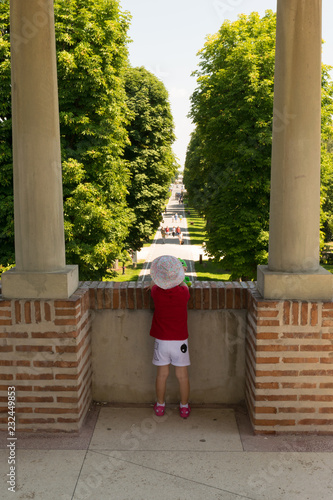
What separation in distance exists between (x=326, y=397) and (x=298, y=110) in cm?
263

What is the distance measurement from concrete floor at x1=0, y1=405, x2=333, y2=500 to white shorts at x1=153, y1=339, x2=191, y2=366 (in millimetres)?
583

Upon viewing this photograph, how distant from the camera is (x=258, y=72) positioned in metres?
17.8

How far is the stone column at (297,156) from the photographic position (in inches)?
171

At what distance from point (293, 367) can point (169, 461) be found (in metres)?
1.39

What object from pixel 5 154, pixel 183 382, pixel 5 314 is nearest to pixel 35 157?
pixel 5 314

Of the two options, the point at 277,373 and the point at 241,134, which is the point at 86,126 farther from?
the point at 277,373

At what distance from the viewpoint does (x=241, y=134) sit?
58.4 ft

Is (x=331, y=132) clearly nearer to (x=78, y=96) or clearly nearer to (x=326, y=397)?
(x=78, y=96)

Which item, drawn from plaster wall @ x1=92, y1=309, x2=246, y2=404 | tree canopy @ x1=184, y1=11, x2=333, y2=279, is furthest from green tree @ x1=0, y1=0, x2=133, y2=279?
plaster wall @ x1=92, y1=309, x2=246, y2=404

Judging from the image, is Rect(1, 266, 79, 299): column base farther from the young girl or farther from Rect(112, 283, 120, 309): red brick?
the young girl

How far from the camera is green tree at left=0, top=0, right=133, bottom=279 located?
1512 centimetres

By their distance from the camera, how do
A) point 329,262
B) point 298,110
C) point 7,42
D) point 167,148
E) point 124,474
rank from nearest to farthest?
point 124,474 < point 298,110 < point 7,42 < point 167,148 < point 329,262

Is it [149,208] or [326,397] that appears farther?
[149,208]

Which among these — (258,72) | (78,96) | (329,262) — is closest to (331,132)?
(258,72)
